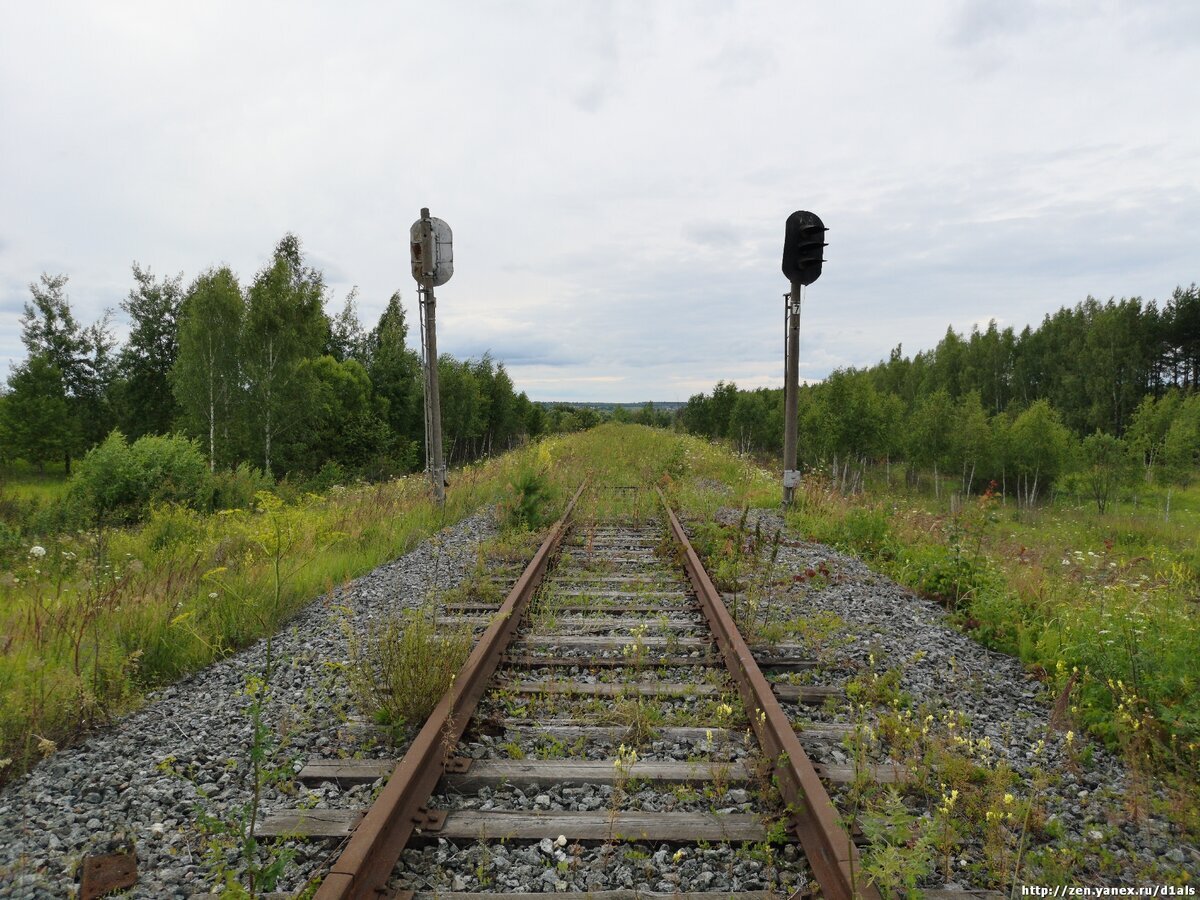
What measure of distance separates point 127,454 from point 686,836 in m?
13.2

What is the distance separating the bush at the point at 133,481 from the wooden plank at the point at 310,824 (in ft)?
36.0

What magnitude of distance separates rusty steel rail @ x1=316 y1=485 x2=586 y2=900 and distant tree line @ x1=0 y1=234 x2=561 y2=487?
22230 mm

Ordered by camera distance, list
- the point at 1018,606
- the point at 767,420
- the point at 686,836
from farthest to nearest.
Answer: the point at 767,420 → the point at 1018,606 → the point at 686,836

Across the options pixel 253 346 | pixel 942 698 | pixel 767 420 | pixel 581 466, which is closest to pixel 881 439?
pixel 767 420

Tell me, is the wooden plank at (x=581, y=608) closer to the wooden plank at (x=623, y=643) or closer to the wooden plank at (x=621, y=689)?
the wooden plank at (x=623, y=643)

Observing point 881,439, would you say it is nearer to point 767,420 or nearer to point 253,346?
point 767,420

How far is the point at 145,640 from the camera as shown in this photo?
3.91 meters

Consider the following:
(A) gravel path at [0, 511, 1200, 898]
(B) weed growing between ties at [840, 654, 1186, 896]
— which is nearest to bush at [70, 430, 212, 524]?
(A) gravel path at [0, 511, 1200, 898]

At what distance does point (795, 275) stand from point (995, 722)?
680 centimetres

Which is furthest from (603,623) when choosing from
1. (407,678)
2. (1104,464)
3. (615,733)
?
(1104,464)

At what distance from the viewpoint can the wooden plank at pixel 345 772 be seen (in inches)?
102

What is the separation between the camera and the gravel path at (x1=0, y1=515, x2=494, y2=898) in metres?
2.06

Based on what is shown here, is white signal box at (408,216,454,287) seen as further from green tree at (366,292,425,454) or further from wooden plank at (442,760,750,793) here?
green tree at (366,292,425,454)

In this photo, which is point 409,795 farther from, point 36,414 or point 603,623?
point 36,414
